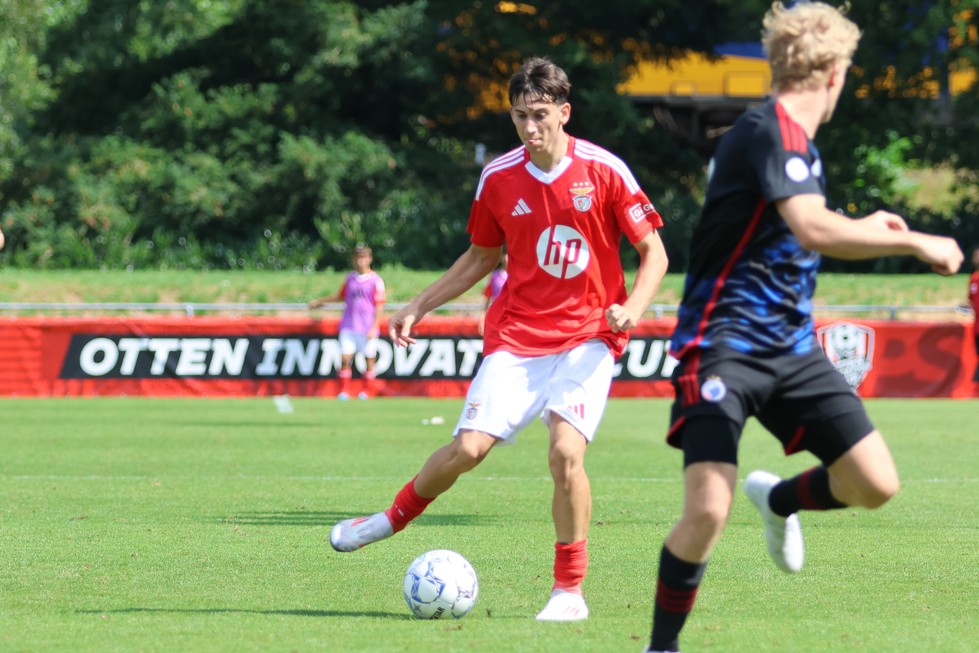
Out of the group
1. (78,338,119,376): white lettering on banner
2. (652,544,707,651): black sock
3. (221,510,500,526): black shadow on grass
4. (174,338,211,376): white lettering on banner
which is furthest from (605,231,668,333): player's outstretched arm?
(78,338,119,376): white lettering on banner

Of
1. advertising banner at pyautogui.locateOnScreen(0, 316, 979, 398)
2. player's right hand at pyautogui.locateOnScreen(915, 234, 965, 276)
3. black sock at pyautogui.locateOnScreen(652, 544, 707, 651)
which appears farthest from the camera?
advertising banner at pyautogui.locateOnScreen(0, 316, 979, 398)

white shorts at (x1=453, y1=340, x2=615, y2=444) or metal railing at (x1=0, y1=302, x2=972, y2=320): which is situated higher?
white shorts at (x1=453, y1=340, x2=615, y2=444)

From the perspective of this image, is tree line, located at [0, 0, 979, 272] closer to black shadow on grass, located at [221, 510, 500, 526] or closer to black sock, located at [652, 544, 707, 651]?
black shadow on grass, located at [221, 510, 500, 526]

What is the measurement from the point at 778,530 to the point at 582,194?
1.64m

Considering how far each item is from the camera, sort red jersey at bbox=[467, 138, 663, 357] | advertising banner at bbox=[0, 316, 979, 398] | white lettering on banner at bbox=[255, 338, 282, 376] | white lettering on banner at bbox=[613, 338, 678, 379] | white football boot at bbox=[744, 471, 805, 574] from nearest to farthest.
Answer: white football boot at bbox=[744, 471, 805, 574] < red jersey at bbox=[467, 138, 663, 357] < advertising banner at bbox=[0, 316, 979, 398] < white lettering on banner at bbox=[255, 338, 282, 376] < white lettering on banner at bbox=[613, 338, 678, 379]

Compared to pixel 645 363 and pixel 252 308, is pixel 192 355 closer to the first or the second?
pixel 252 308

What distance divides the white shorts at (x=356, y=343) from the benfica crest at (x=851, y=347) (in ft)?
22.9

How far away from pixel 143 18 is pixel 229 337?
19979mm

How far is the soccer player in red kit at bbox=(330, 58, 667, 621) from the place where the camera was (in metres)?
5.73

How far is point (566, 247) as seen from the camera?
5.95 metres

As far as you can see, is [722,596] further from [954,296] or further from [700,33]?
[700,33]

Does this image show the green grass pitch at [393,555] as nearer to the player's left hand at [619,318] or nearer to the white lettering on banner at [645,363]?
the player's left hand at [619,318]

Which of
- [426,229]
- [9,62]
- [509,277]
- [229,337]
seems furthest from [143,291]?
[9,62]

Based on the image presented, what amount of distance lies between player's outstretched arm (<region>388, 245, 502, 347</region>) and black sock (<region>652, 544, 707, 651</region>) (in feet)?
7.02
